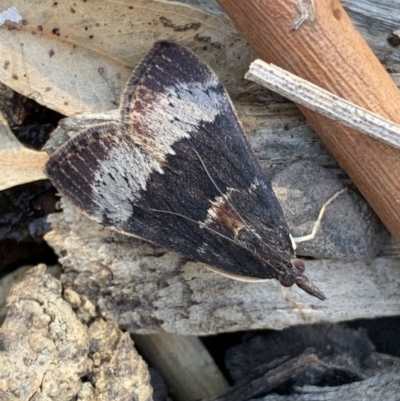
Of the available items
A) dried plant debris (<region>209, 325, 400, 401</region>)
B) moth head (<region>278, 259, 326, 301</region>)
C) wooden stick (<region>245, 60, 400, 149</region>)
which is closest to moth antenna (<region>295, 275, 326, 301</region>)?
moth head (<region>278, 259, 326, 301</region>)

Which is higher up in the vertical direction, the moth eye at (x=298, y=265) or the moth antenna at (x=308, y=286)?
the moth eye at (x=298, y=265)

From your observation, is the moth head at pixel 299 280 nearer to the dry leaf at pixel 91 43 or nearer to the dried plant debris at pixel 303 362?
the dried plant debris at pixel 303 362

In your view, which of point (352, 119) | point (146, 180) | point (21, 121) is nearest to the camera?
point (352, 119)

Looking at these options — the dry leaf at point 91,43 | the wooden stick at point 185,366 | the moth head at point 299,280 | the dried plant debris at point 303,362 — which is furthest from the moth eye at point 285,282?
the dry leaf at point 91,43

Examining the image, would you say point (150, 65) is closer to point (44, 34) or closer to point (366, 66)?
point (44, 34)

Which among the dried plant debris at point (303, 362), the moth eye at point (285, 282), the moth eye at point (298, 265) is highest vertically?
the moth eye at point (298, 265)

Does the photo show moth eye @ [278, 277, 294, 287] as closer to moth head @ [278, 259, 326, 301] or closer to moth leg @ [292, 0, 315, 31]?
moth head @ [278, 259, 326, 301]

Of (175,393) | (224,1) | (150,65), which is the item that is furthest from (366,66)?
(175,393)
